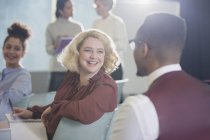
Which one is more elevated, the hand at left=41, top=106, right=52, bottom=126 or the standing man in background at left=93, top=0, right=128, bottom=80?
the standing man in background at left=93, top=0, right=128, bottom=80

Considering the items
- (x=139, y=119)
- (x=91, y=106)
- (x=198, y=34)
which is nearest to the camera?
(x=139, y=119)

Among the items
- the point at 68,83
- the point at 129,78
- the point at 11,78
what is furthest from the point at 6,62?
the point at 129,78

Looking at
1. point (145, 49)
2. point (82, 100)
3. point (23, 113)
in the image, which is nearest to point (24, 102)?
point (23, 113)

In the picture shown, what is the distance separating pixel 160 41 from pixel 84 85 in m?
0.62

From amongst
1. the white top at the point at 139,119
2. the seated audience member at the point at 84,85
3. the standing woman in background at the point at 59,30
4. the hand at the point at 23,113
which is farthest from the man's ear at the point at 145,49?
the hand at the point at 23,113

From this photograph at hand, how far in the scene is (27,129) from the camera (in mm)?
1556

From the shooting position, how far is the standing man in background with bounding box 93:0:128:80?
5.18 feet

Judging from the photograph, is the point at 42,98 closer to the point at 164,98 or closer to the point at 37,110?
the point at 37,110

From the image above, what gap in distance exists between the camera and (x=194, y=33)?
174cm

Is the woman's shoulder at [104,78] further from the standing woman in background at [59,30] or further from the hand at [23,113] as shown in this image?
the hand at [23,113]

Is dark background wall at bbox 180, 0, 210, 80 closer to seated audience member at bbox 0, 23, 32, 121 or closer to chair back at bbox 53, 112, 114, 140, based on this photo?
chair back at bbox 53, 112, 114, 140

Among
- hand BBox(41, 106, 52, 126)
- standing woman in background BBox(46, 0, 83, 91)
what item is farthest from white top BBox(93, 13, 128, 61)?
hand BBox(41, 106, 52, 126)

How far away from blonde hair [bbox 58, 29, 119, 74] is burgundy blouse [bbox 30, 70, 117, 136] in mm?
37

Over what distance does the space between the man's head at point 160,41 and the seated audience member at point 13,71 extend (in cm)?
72
